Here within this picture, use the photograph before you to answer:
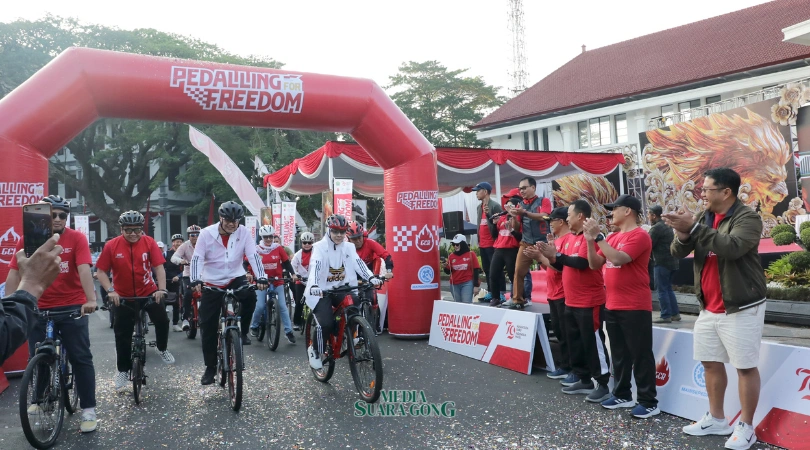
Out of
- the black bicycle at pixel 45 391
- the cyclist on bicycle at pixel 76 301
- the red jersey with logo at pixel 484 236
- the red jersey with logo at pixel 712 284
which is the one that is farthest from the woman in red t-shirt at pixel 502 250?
the black bicycle at pixel 45 391

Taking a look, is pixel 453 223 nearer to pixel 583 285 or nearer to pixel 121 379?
pixel 121 379

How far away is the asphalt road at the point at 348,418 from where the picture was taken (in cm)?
486

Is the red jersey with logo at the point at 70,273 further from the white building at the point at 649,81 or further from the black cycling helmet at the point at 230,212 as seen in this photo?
the white building at the point at 649,81

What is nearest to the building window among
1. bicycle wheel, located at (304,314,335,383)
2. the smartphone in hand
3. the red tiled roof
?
the red tiled roof

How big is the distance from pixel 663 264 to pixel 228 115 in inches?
288

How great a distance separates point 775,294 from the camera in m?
11.0

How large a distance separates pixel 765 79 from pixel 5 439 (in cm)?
2943

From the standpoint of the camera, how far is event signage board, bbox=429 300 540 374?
23.3 ft

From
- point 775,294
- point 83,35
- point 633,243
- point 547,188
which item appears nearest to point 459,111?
point 547,188

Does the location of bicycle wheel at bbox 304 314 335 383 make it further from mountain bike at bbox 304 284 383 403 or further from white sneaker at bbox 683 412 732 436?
white sneaker at bbox 683 412 732 436

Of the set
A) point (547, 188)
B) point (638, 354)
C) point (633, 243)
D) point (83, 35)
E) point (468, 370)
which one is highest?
point (83, 35)

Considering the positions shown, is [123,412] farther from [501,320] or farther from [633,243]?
[633,243]

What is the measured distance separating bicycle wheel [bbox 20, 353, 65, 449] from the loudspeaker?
68.6 feet

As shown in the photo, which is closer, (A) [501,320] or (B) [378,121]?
(A) [501,320]
